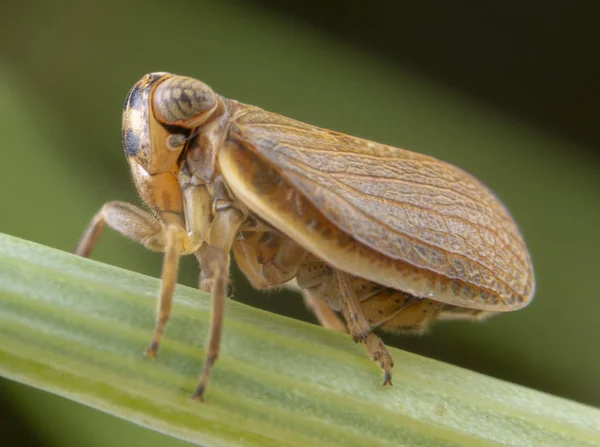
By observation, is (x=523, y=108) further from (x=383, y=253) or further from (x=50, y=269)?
(x=50, y=269)

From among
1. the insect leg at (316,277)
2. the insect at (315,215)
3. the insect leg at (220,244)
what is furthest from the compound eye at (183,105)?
the insect leg at (316,277)

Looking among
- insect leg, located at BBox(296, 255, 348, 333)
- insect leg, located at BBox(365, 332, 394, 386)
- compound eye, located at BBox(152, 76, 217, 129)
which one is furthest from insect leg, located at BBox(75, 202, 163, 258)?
insect leg, located at BBox(365, 332, 394, 386)

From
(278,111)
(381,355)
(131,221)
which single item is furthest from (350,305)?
(278,111)

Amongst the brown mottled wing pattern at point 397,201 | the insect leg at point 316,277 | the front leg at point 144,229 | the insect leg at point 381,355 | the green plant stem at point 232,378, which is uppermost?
the brown mottled wing pattern at point 397,201

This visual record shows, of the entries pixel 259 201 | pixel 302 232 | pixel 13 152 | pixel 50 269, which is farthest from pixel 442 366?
pixel 13 152

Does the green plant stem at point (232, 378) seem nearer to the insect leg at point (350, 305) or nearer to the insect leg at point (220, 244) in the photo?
the insect leg at point (220, 244)

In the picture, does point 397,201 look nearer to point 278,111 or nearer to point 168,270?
point 168,270
